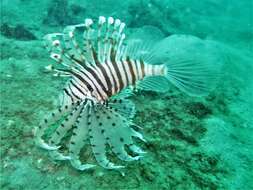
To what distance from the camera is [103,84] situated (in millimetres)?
2945

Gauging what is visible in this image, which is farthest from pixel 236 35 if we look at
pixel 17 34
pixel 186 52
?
pixel 186 52

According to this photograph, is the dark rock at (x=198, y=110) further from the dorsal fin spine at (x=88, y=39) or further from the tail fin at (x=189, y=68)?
the dorsal fin spine at (x=88, y=39)

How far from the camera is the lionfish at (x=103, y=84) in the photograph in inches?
107

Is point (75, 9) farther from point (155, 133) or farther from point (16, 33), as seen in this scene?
point (155, 133)

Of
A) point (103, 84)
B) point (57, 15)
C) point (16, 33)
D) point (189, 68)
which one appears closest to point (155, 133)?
point (189, 68)

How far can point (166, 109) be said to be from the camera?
418 centimetres

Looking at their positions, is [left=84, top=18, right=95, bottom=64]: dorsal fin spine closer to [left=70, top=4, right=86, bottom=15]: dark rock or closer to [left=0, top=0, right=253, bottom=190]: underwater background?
[left=0, top=0, right=253, bottom=190]: underwater background

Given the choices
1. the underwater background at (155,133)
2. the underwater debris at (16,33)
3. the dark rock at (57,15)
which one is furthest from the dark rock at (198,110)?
the dark rock at (57,15)

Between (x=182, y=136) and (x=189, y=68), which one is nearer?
(x=189, y=68)

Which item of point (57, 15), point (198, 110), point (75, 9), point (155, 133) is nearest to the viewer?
point (155, 133)

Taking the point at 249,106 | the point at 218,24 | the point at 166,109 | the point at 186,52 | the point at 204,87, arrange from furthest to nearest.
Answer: the point at 218,24 < the point at 249,106 < the point at 166,109 < the point at 186,52 < the point at 204,87

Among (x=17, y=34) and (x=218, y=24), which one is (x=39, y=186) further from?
(x=218, y=24)

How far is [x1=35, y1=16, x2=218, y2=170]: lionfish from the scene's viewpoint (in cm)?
272

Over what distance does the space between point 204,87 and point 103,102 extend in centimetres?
121
